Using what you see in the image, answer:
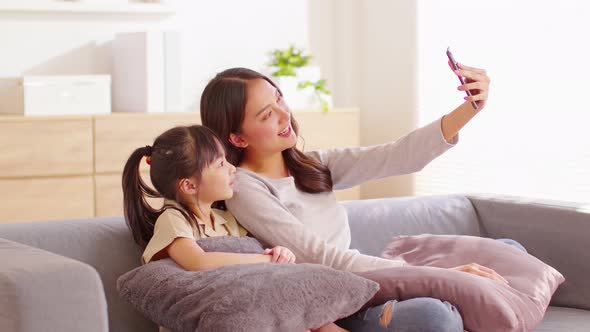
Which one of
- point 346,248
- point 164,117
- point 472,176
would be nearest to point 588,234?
point 346,248

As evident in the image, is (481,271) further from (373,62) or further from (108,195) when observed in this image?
(373,62)

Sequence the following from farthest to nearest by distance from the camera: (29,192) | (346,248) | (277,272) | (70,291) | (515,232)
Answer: (29,192) → (515,232) → (346,248) → (277,272) → (70,291)

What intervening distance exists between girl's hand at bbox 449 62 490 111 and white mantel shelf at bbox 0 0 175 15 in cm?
258

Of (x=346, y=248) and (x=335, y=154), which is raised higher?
(x=335, y=154)

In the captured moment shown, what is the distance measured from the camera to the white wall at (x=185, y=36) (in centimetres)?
442

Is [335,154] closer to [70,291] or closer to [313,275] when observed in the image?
[313,275]

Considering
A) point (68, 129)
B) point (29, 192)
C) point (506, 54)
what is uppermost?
point (506, 54)

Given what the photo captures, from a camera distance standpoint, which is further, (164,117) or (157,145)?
(164,117)

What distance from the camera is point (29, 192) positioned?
157 inches

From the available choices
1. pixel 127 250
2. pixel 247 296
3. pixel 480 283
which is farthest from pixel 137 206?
pixel 480 283

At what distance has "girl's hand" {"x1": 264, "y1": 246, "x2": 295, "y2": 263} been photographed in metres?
2.13

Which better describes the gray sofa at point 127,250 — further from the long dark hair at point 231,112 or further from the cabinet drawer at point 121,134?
the cabinet drawer at point 121,134

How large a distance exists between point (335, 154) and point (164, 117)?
1776 mm

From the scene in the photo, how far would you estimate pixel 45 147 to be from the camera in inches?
158
